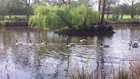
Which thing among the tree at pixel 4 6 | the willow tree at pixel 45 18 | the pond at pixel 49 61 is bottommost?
the pond at pixel 49 61

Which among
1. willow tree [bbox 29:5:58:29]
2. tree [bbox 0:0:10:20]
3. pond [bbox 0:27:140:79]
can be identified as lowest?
pond [bbox 0:27:140:79]

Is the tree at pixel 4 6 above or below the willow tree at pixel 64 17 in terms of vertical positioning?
above

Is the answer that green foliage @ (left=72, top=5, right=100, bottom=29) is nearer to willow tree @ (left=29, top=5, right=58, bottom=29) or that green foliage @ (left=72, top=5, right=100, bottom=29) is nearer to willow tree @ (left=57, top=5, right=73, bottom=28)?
willow tree @ (left=57, top=5, right=73, bottom=28)

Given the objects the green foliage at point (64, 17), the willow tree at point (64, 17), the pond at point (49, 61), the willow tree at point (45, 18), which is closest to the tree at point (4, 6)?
the willow tree at point (45, 18)

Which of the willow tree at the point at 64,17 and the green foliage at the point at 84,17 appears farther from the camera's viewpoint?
the willow tree at the point at 64,17

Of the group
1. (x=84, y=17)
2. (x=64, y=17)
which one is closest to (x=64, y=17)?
(x=64, y=17)

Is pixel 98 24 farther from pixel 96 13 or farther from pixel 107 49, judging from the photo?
pixel 107 49

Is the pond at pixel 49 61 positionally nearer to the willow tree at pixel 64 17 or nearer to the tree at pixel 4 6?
the willow tree at pixel 64 17

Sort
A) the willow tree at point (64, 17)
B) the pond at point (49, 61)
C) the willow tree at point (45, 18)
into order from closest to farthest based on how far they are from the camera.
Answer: the pond at point (49, 61) < the willow tree at point (45, 18) < the willow tree at point (64, 17)

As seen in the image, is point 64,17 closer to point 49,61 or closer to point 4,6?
point 49,61

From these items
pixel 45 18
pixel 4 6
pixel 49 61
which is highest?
pixel 4 6

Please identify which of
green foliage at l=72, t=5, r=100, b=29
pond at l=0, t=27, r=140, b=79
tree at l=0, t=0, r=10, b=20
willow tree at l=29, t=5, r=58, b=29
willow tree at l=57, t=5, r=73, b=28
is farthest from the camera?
tree at l=0, t=0, r=10, b=20

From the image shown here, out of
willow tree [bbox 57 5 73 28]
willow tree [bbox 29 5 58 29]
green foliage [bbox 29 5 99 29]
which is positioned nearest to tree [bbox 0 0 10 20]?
willow tree [bbox 29 5 58 29]

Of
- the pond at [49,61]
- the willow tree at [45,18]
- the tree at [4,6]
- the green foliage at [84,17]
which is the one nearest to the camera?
the pond at [49,61]
